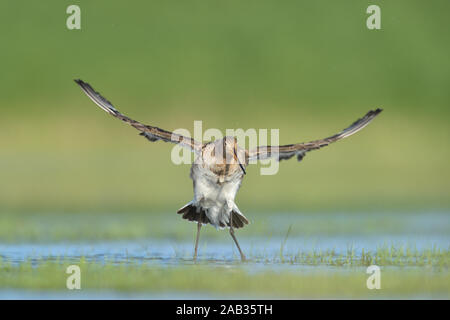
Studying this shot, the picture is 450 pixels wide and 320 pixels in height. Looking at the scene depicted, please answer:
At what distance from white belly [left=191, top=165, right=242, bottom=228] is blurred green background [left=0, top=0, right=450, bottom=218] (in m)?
9.99

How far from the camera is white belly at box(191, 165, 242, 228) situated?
13234 mm

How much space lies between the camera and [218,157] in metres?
13.2

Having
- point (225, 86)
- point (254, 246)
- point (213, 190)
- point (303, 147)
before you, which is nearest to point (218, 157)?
point (213, 190)

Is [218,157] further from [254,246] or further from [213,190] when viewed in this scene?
[254,246]

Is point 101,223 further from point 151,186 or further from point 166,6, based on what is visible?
point 166,6

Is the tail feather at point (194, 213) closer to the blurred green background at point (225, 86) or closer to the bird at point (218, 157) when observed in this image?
the bird at point (218, 157)

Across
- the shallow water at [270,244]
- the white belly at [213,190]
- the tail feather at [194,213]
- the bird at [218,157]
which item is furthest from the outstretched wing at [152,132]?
the shallow water at [270,244]

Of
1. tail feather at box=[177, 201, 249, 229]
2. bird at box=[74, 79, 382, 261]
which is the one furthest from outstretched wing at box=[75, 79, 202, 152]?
tail feather at box=[177, 201, 249, 229]

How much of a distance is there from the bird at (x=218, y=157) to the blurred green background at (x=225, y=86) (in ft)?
32.6

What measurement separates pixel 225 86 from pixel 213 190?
31.3 m

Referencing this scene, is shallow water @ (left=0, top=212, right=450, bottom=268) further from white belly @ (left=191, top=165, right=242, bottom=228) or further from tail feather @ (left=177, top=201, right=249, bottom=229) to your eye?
white belly @ (left=191, top=165, right=242, bottom=228)

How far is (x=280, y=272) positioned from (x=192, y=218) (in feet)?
5.91

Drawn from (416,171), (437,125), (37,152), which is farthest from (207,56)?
(416,171)

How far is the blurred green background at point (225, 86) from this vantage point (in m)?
29.0
